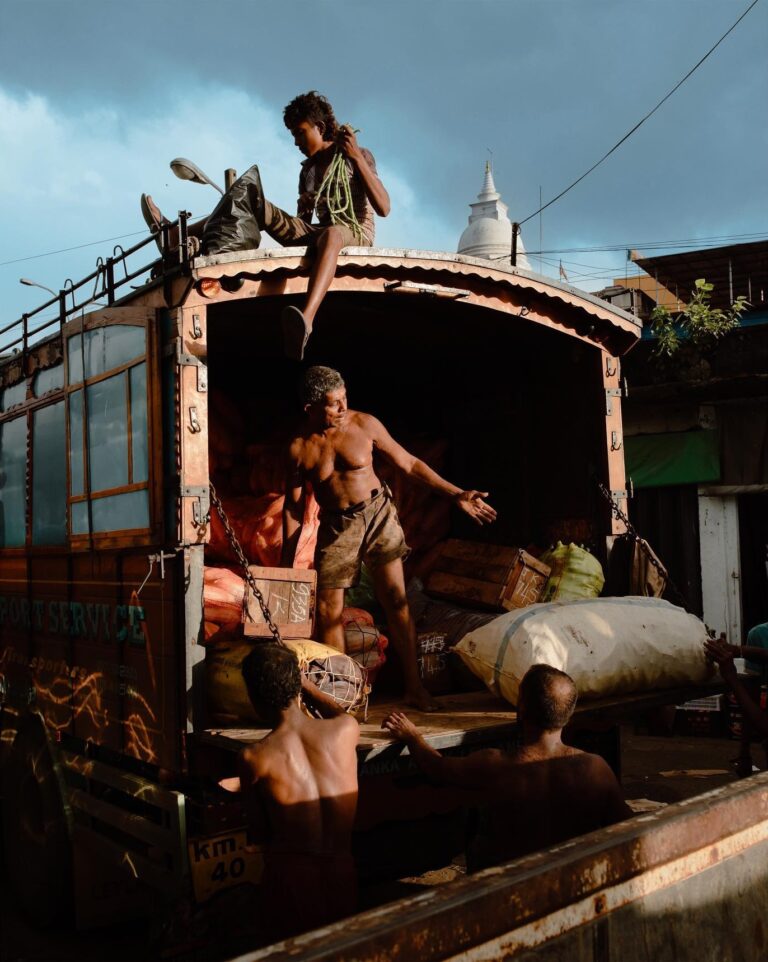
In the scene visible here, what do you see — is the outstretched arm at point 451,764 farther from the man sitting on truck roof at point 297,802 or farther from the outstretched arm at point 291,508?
the outstretched arm at point 291,508

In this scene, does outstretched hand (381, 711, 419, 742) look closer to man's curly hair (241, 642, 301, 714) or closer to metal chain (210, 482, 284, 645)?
man's curly hair (241, 642, 301, 714)

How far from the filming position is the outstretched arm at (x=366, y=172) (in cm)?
509

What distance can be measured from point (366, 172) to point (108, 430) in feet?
7.05

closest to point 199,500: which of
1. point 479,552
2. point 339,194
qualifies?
point 339,194

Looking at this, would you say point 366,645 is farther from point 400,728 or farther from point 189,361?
point 189,361

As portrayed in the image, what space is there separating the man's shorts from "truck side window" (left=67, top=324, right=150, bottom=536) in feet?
3.32

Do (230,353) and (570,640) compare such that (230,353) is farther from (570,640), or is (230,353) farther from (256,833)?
(256,833)

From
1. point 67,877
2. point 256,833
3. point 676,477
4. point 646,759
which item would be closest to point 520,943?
point 256,833

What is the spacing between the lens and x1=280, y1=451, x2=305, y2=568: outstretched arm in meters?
4.66

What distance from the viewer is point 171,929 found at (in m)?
3.54

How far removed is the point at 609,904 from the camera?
213cm

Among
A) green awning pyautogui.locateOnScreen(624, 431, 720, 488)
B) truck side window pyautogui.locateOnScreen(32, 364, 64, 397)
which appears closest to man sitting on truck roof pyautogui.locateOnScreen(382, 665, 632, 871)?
truck side window pyautogui.locateOnScreen(32, 364, 64, 397)

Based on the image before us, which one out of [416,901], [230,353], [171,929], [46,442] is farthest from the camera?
[230,353]

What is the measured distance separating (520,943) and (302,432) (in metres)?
3.11
